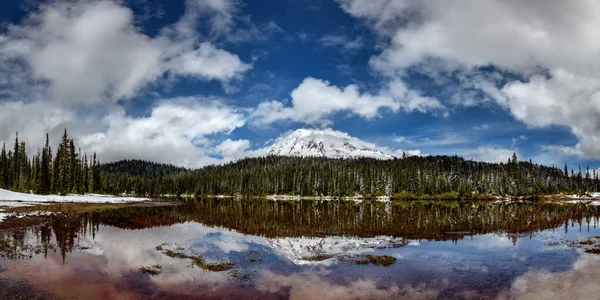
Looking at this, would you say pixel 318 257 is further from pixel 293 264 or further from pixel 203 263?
pixel 203 263

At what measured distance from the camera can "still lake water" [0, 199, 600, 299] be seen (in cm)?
2042

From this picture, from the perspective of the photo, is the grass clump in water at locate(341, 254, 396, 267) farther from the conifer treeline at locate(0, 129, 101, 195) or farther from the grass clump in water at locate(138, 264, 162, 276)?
the conifer treeline at locate(0, 129, 101, 195)

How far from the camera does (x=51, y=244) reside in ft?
106

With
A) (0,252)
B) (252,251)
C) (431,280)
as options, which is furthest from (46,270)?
(431,280)

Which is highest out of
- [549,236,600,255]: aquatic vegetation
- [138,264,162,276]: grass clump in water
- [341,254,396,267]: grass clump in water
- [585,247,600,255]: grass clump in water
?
[138,264,162,276]: grass clump in water

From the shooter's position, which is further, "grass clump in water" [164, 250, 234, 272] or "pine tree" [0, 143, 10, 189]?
"pine tree" [0, 143, 10, 189]

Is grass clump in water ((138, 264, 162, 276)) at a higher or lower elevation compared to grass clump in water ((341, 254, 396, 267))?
higher

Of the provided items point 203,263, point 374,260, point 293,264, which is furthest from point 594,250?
point 203,263

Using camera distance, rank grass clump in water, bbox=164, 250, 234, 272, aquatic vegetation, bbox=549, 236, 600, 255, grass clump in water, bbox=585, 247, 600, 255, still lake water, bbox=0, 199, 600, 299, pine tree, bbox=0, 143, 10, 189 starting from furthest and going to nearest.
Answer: pine tree, bbox=0, 143, 10, 189 < aquatic vegetation, bbox=549, 236, 600, 255 < grass clump in water, bbox=585, 247, 600, 255 < grass clump in water, bbox=164, 250, 234, 272 < still lake water, bbox=0, 199, 600, 299

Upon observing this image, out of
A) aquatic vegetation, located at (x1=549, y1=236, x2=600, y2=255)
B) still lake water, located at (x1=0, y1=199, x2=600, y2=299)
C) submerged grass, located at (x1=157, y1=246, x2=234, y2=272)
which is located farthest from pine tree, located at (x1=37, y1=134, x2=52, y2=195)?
aquatic vegetation, located at (x1=549, y1=236, x2=600, y2=255)

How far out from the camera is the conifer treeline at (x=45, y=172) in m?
108

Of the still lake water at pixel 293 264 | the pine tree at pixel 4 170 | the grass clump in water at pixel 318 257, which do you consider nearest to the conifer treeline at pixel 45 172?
the pine tree at pixel 4 170

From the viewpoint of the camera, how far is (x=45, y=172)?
10656cm

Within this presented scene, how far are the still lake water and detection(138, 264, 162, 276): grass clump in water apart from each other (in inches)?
10.0
